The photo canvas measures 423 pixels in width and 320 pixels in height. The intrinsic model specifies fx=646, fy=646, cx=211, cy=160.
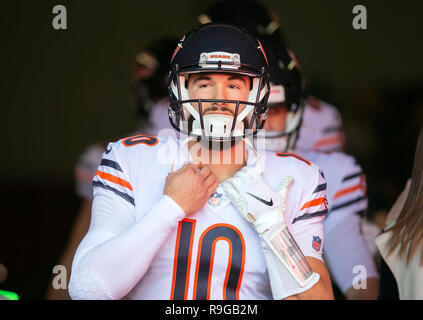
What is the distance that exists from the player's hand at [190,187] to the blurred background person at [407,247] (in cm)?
78

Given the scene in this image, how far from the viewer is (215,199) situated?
2086 millimetres

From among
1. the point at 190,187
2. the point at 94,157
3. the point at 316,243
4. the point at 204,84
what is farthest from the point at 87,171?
the point at 316,243

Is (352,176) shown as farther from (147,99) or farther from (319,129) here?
(147,99)

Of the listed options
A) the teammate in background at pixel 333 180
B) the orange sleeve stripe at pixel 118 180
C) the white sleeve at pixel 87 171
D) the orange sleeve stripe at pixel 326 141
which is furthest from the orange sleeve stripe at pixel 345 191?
the white sleeve at pixel 87 171

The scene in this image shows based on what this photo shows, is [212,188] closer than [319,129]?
Yes

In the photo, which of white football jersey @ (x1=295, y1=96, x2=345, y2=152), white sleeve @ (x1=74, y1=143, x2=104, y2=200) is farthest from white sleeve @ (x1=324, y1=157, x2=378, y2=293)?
white sleeve @ (x1=74, y1=143, x2=104, y2=200)

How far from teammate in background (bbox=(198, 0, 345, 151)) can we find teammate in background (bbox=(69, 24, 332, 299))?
0.99m

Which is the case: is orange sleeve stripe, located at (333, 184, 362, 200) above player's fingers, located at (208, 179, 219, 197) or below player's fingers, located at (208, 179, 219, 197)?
below

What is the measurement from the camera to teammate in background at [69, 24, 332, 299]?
1907mm

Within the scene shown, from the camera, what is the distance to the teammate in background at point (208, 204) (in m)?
1.91

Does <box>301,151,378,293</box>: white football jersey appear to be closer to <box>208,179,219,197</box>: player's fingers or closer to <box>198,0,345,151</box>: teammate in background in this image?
<box>198,0,345,151</box>: teammate in background

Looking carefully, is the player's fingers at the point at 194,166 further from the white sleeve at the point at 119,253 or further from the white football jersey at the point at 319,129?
the white football jersey at the point at 319,129

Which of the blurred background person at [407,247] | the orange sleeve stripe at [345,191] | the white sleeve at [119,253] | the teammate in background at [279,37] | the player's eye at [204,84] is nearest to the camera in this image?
the white sleeve at [119,253]

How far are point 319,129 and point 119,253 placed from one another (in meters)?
2.30
